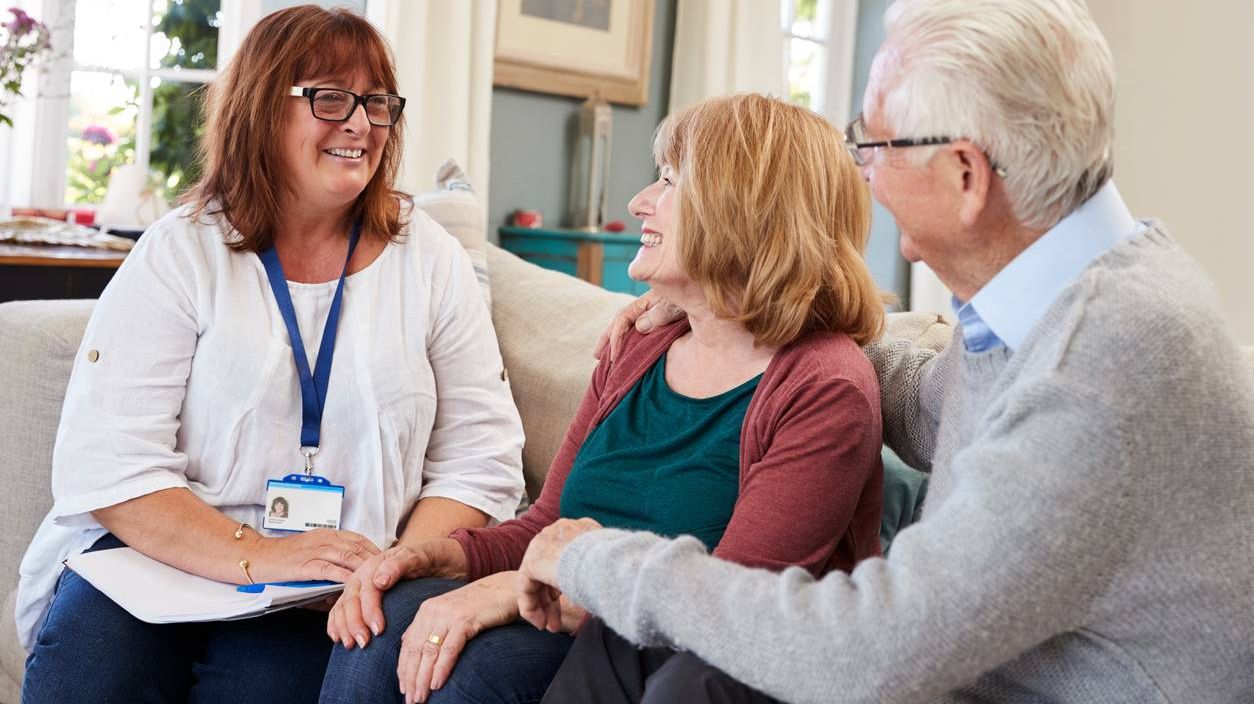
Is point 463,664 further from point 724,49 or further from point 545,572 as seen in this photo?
point 724,49

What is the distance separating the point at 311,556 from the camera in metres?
1.71

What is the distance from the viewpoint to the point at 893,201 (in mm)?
1205

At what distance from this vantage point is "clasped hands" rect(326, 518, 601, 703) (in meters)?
1.30

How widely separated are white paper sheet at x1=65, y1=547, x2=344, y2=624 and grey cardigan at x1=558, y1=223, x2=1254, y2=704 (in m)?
0.72

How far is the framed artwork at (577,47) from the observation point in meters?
4.42

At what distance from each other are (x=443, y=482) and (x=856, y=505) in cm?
75

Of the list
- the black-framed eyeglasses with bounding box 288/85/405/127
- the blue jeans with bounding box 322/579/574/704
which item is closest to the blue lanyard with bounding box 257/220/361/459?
the black-framed eyeglasses with bounding box 288/85/405/127

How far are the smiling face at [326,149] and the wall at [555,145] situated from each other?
262cm

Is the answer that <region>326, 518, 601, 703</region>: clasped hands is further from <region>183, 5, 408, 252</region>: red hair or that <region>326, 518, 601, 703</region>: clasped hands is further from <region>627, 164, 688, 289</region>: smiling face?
<region>183, 5, 408, 252</region>: red hair

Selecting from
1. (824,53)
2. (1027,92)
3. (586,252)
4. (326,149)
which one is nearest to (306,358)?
(326,149)

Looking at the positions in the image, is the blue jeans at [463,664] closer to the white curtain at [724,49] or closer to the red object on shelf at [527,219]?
the red object on shelf at [527,219]

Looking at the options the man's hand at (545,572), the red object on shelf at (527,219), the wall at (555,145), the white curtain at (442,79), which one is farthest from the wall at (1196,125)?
the man's hand at (545,572)

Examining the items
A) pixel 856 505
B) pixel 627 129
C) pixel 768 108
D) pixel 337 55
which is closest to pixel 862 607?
pixel 856 505

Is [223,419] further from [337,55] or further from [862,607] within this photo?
[862,607]
